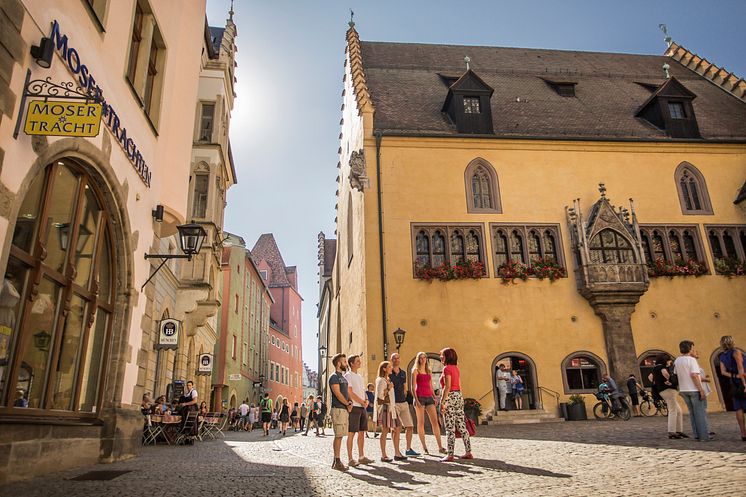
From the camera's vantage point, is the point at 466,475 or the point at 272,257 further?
the point at 272,257

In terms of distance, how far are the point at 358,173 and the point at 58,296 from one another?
1487 cm

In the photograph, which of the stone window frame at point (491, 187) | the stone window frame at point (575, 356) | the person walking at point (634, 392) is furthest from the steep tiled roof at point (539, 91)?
the person walking at point (634, 392)

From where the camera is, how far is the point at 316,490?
5754 millimetres

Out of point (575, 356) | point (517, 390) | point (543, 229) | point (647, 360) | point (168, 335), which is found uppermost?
point (543, 229)

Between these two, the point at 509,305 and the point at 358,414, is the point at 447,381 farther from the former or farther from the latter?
the point at 509,305

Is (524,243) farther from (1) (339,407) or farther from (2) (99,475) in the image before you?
(2) (99,475)

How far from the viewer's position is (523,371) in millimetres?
19812

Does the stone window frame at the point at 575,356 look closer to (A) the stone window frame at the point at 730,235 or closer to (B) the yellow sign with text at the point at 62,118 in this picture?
(A) the stone window frame at the point at 730,235

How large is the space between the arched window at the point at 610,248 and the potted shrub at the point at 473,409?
741 cm

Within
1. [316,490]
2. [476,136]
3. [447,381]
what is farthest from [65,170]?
[476,136]

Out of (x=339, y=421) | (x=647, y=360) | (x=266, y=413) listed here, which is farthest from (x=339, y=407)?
(x=647, y=360)

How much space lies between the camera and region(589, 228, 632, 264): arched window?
21.1m

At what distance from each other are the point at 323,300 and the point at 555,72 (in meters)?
30.6

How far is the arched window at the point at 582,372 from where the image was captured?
19.6m
